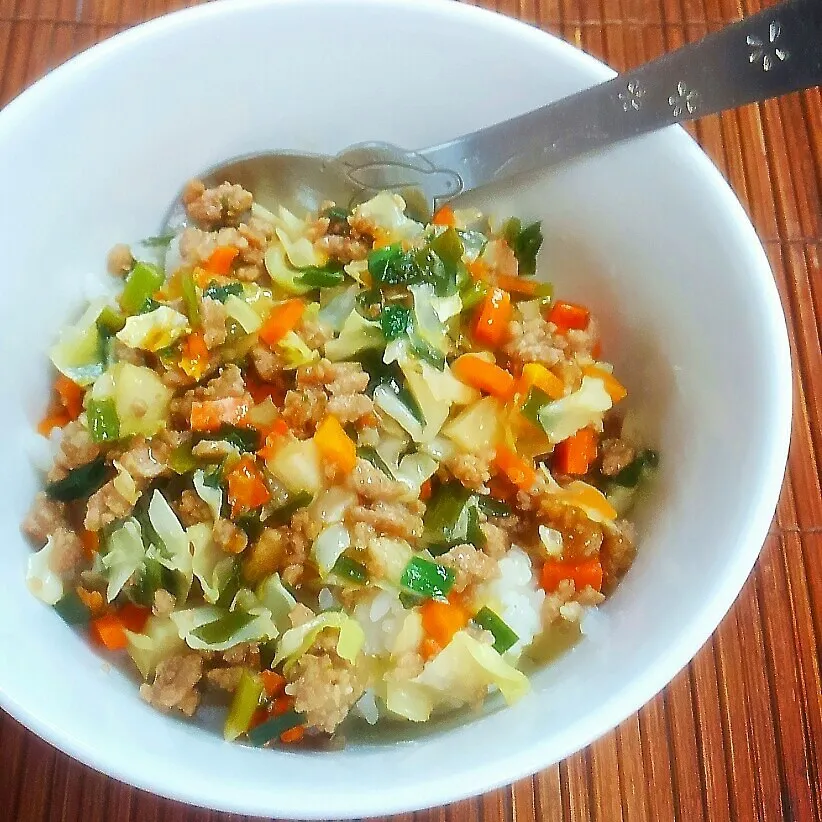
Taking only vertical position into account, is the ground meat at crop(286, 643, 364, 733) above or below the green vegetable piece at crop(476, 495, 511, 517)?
below

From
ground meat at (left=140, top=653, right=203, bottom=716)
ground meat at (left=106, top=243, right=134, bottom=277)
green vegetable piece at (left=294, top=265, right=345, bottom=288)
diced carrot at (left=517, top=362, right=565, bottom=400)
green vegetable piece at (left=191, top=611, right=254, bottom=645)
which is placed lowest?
ground meat at (left=140, top=653, right=203, bottom=716)

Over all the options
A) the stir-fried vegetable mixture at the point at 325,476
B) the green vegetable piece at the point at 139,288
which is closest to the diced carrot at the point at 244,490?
the stir-fried vegetable mixture at the point at 325,476

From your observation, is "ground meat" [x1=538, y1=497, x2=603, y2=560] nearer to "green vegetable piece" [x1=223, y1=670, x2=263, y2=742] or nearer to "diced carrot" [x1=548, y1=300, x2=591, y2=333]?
"diced carrot" [x1=548, y1=300, x2=591, y2=333]

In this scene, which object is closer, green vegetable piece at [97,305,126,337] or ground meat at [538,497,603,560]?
ground meat at [538,497,603,560]

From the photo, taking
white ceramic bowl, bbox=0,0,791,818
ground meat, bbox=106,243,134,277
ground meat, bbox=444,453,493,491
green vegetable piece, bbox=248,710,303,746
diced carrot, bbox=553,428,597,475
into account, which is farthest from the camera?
ground meat, bbox=106,243,134,277

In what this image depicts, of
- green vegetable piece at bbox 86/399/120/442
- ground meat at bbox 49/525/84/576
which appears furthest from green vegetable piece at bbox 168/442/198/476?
ground meat at bbox 49/525/84/576

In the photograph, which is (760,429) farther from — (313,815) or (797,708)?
(313,815)

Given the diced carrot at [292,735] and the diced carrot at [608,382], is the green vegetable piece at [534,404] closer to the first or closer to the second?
the diced carrot at [608,382]

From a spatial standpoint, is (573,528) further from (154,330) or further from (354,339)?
(154,330)
